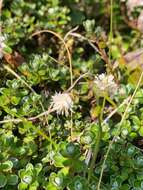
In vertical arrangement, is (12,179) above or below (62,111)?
below

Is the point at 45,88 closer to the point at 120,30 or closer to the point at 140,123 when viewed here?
the point at 140,123

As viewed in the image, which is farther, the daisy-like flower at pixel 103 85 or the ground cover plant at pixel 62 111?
the daisy-like flower at pixel 103 85

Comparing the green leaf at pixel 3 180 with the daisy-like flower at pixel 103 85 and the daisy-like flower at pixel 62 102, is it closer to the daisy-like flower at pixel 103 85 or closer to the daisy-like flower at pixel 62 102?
the daisy-like flower at pixel 62 102

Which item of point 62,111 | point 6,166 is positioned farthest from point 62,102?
point 6,166

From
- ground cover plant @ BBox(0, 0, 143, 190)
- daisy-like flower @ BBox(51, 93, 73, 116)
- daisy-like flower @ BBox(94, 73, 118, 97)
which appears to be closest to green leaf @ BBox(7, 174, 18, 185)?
ground cover plant @ BBox(0, 0, 143, 190)

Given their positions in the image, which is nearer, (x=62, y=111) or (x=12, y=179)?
(x=12, y=179)

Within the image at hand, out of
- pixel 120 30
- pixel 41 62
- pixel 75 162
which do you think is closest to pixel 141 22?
pixel 120 30

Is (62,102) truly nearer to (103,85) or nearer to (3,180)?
(103,85)

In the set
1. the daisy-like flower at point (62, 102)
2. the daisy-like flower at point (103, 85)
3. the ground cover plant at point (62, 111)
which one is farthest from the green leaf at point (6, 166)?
the daisy-like flower at point (103, 85)

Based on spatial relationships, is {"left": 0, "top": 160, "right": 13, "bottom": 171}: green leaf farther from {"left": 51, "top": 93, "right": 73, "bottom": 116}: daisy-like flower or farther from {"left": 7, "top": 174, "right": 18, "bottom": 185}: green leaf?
{"left": 51, "top": 93, "right": 73, "bottom": 116}: daisy-like flower
